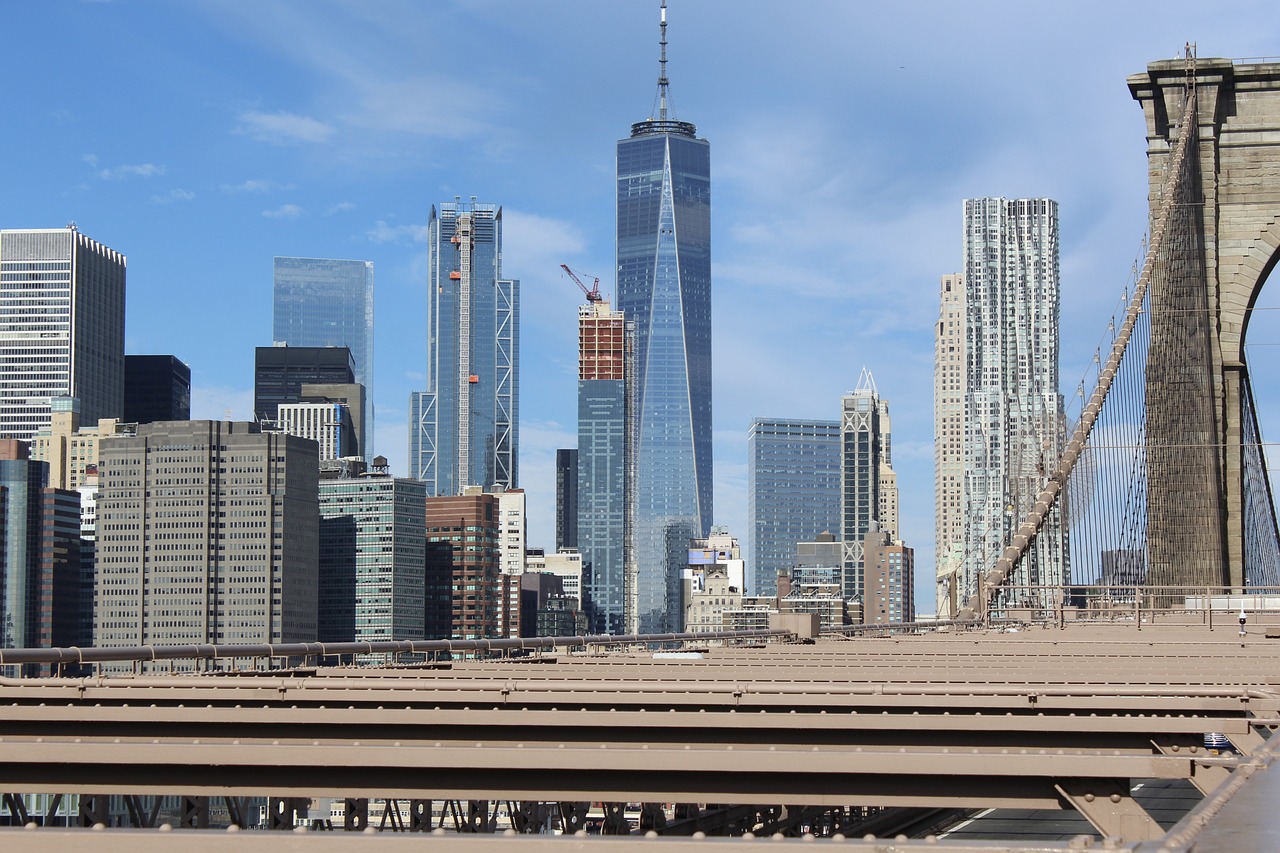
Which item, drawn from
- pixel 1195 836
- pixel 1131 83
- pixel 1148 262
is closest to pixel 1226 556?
pixel 1148 262

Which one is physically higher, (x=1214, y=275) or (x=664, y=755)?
(x=1214, y=275)

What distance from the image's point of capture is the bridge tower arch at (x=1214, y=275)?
39500mm

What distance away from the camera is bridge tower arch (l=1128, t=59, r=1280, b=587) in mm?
39500

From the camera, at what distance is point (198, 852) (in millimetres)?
5793

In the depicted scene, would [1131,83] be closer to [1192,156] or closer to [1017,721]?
[1192,156]

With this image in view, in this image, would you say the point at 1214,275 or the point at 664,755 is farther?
the point at 1214,275

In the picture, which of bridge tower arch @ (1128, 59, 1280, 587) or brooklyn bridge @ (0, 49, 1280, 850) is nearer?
brooklyn bridge @ (0, 49, 1280, 850)

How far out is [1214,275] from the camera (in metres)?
40.5

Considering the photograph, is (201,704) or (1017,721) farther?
(201,704)

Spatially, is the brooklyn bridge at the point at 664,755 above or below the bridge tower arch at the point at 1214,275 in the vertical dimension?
below

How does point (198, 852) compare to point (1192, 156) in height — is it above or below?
below

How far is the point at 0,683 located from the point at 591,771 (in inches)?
209

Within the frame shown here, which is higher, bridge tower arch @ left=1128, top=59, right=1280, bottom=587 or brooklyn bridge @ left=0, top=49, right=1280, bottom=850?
bridge tower arch @ left=1128, top=59, right=1280, bottom=587

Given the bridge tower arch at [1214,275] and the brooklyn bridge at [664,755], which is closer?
the brooklyn bridge at [664,755]
